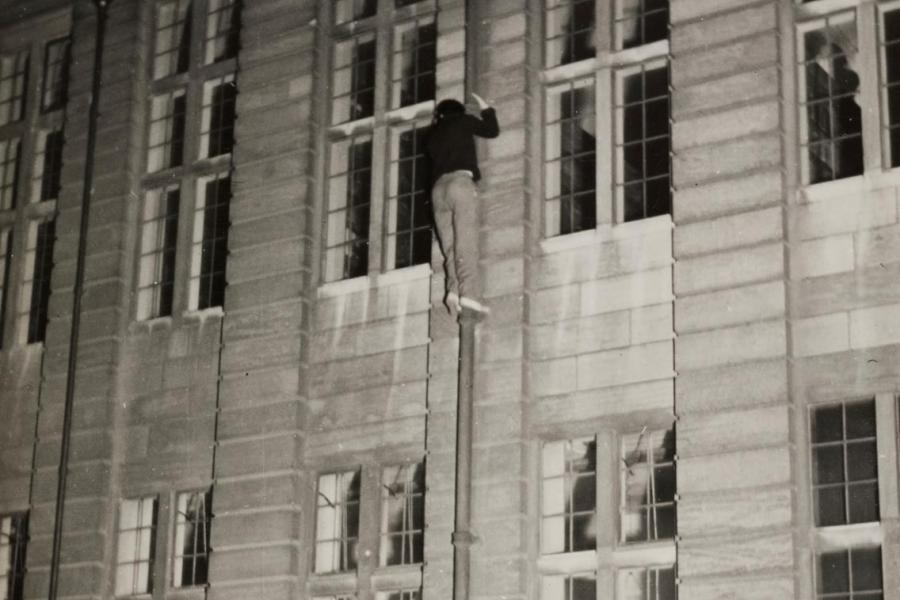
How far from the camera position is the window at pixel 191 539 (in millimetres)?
25094

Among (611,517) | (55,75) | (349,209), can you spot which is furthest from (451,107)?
(55,75)

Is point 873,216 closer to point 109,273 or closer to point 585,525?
point 585,525

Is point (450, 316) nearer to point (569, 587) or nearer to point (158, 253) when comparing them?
point (569, 587)

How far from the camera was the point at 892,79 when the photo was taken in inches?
840

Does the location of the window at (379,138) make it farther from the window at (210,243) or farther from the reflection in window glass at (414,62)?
the window at (210,243)

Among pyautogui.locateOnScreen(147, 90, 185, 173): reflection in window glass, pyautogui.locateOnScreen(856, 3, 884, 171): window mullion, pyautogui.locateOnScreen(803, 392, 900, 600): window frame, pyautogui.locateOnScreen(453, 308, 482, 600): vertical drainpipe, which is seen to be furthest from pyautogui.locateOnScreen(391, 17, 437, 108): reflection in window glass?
pyautogui.locateOnScreen(803, 392, 900, 600): window frame

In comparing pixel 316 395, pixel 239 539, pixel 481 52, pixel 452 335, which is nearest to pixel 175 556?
pixel 239 539

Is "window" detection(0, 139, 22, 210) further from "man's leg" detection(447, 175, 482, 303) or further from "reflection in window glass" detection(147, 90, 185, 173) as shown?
"man's leg" detection(447, 175, 482, 303)

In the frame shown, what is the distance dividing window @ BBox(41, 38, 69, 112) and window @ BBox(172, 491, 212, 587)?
805 cm

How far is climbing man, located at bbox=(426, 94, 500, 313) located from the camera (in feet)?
73.3

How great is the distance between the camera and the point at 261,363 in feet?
81.6

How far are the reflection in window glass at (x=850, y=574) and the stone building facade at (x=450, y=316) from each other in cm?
4

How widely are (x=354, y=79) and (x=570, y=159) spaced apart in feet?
13.6

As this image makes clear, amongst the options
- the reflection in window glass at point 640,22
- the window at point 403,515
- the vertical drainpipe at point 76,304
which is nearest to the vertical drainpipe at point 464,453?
the window at point 403,515
